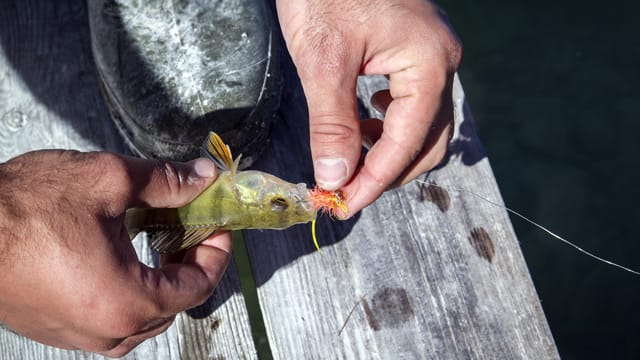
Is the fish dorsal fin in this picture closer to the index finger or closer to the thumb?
the thumb

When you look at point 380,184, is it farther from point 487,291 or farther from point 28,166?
point 28,166

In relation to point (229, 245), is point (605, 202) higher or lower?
lower

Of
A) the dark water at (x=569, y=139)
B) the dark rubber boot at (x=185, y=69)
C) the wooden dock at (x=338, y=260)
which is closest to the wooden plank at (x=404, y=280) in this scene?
the wooden dock at (x=338, y=260)

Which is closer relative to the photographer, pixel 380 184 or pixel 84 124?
pixel 380 184

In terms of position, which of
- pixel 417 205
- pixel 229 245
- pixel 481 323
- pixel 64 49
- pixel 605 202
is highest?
pixel 64 49

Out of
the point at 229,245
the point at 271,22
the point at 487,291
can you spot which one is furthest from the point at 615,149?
the point at 229,245

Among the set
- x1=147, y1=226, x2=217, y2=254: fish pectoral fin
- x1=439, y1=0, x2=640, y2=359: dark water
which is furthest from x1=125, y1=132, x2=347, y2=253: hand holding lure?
x1=439, y1=0, x2=640, y2=359: dark water

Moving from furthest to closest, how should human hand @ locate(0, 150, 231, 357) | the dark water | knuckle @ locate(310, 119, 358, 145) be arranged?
1. the dark water
2. knuckle @ locate(310, 119, 358, 145)
3. human hand @ locate(0, 150, 231, 357)

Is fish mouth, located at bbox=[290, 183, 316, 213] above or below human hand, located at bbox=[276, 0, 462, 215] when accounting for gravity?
below
